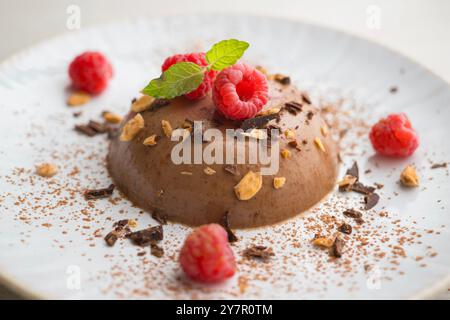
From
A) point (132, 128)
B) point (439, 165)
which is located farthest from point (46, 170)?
point (439, 165)

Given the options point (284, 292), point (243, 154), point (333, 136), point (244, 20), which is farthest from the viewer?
point (244, 20)

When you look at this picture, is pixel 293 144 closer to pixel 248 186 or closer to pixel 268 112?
pixel 268 112

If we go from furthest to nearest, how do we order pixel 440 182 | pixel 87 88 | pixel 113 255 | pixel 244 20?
pixel 244 20
pixel 87 88
pixel 440 182
pixel 113 255

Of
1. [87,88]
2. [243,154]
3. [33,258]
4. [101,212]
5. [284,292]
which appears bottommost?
[284,292]

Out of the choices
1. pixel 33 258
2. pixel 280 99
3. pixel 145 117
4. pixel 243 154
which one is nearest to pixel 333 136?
pixel 280 99

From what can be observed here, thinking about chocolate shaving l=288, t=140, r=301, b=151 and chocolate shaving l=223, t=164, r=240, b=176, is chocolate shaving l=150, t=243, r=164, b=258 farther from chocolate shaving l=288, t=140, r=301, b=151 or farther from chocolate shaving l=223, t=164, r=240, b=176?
chocolate shaving l=288, t=140, r=301, b=151

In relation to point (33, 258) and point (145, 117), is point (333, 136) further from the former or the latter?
point (33, 258)

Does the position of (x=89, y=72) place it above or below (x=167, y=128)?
above
